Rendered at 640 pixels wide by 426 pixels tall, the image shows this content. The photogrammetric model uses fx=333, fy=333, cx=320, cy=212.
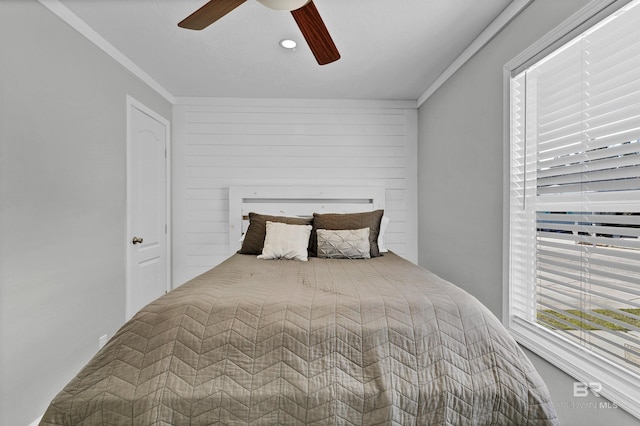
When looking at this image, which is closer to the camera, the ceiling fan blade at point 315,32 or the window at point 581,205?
the window at point 581,205

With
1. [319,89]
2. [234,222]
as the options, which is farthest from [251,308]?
[319,89]

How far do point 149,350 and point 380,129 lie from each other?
325 centimetres

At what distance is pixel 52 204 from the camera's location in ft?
6.34

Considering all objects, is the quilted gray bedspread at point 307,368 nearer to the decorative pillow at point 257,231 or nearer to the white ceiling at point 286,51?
the decorative pillow at point 257,231

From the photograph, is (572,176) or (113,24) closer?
(572,176)

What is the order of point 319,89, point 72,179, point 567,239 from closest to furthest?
point 567,239 → point 72,179 → point 319,89

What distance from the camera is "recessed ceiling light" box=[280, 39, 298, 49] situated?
97.7 inches

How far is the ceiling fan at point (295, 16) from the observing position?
154 centimetres

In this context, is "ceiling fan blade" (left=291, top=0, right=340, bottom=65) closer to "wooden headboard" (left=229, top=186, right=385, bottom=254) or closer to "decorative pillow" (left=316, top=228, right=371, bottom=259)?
"decorative pillow" (left=316, top=228, right=371, bottom=259)

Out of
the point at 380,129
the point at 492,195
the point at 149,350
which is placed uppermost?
the point at 380,129

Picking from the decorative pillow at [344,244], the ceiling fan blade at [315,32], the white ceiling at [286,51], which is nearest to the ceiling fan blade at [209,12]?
the ceiling fan blade at [315,32]

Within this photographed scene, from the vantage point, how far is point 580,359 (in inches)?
60.2

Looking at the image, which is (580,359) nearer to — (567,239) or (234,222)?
(567,239)

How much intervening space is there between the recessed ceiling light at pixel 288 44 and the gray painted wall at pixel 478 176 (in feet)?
4.46
